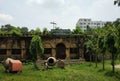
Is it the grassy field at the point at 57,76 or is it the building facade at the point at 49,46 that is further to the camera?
the building facade at the point at 49,46

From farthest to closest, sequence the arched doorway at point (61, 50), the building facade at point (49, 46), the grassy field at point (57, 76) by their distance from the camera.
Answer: the arched doorway at point (61, 50) < the building facade at point (49, 46) < the grassy field at point (57, 76)

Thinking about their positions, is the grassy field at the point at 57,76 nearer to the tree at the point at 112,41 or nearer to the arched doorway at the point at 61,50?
the tree at the point at 112,41

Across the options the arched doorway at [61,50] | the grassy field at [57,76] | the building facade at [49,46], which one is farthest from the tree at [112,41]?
the arched doorway at [61,50]

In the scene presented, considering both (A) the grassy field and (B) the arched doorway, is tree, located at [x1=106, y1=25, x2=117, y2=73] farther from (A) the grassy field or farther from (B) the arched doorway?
(B) the arched doorway

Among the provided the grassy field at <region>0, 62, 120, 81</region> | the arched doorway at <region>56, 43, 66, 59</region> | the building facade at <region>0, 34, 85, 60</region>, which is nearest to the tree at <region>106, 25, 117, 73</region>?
the grassy field at <region>0, 62, 120, 81</region>

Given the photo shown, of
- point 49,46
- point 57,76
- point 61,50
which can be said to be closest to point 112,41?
point 57,76

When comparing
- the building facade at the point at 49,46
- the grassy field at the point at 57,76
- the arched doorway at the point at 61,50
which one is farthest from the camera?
the arched doorway at the point at 61,50

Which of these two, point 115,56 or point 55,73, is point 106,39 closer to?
point 115,56

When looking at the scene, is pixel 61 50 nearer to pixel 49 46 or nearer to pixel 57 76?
pixel 49 46

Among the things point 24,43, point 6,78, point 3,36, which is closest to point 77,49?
point 24,43

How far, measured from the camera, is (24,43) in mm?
45094

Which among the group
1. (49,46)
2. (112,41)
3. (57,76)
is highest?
(112,41)

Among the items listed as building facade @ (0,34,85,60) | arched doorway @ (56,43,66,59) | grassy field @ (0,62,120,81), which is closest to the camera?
grassy field @ (0,62,120,81)

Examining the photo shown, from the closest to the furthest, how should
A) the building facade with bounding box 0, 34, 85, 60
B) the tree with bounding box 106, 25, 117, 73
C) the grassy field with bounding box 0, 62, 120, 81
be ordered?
the grassy field with bounding box 0, 62, 120, 81 < the tree with bounding box 106, 25, 117, 73 < the building facade with bounding box 0, 34, 85, 60
